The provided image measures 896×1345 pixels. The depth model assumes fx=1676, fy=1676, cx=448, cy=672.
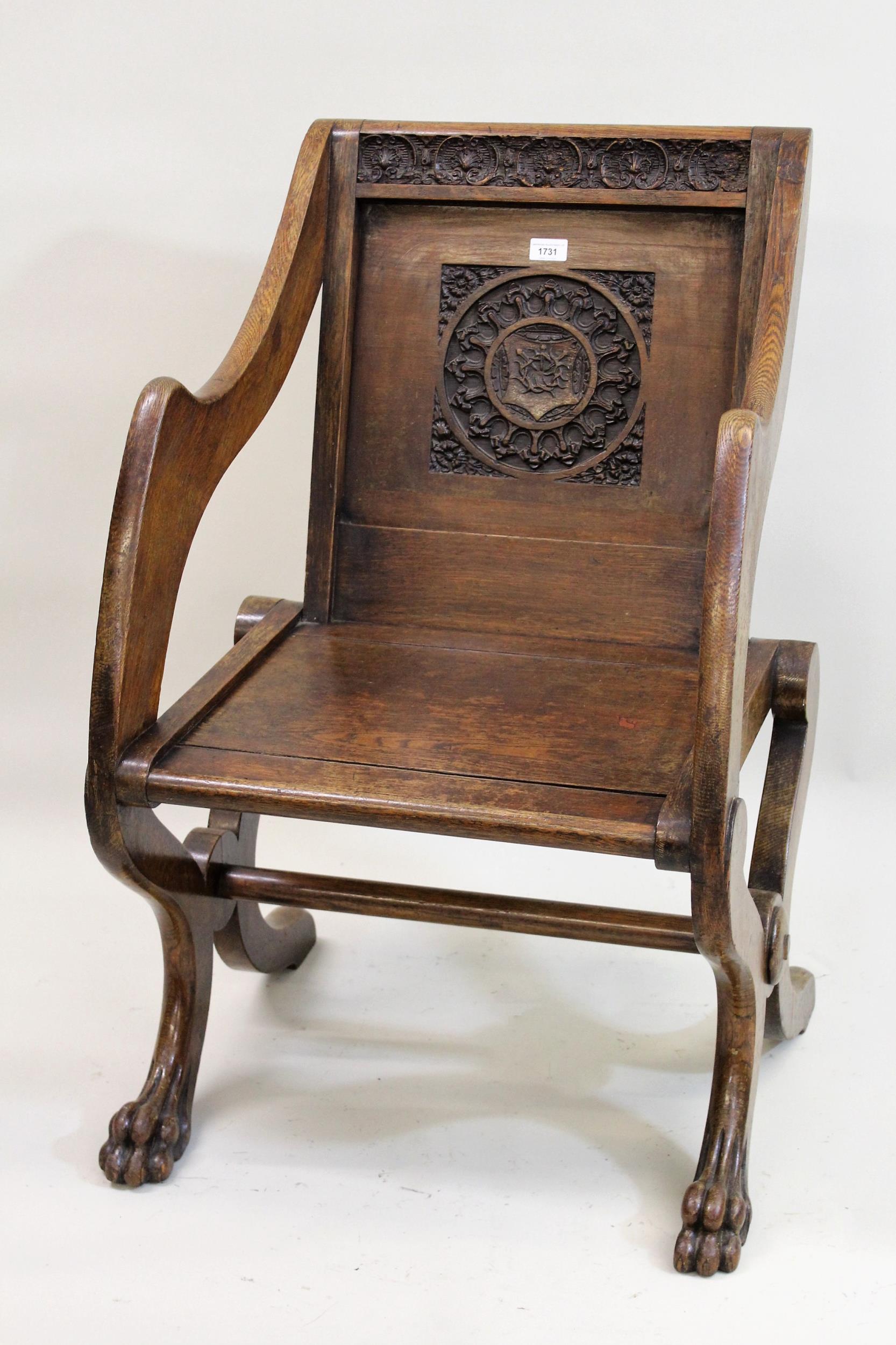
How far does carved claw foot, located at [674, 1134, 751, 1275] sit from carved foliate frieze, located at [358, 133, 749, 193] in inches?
50.1

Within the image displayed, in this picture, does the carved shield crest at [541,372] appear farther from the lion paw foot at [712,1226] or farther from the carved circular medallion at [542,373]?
the lion paw foot at [712,1226]

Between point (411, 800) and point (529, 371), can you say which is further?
point (529, 371)

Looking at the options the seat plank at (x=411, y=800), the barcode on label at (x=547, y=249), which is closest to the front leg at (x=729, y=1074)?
the seat plank at (x=411, y=800)

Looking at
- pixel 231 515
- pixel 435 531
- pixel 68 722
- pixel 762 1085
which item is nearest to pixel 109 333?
pixel 231 515

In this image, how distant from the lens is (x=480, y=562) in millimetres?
2375

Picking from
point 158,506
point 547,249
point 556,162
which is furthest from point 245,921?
point 556,162

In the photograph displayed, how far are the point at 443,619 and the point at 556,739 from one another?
454 mm

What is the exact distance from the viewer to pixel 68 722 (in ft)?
10.9

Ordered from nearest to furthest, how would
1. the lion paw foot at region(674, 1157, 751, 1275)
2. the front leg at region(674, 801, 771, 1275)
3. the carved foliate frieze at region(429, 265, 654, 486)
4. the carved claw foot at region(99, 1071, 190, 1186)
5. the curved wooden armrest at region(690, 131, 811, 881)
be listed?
1. the curved wooden armrest at region(690, 131, 811, 881)
2. the front leg at region(674, 801, 771, 1275)
3. the lion paw foot at region(674, 1157, 751, 1275)
4. the carved claw foot at region(99, 1071, 190, 1186)
5. the carved foliate frieze at region(429, 265, 654, 486)

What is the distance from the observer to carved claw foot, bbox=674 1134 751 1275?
6.45 feet

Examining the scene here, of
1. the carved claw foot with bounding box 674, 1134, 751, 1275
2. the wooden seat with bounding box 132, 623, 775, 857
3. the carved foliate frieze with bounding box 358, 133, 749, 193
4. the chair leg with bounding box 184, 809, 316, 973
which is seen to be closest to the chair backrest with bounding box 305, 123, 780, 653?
the carved foliate frieze with bounding box 358, 133, 749, 193

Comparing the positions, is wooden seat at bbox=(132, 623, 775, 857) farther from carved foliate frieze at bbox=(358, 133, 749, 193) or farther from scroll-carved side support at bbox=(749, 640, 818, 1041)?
carved foliate frieze at bbox=(358, 133, 749, 193)

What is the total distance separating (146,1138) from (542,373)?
116 cm

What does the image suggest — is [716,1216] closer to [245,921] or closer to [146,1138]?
[146,1138]
